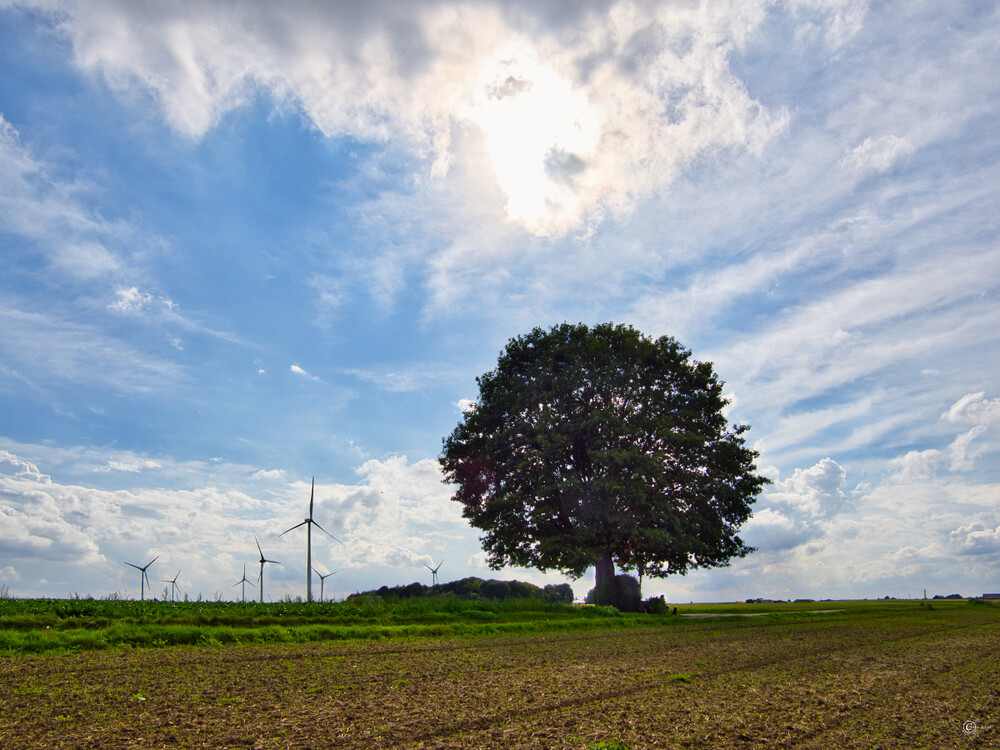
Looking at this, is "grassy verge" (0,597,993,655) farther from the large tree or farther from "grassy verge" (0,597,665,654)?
the large tree

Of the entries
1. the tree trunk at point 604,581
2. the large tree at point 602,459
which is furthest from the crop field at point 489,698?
the tree trunk at point 604,581

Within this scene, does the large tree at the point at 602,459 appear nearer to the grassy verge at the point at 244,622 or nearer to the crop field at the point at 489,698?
the grassy verge at the point at 244,622

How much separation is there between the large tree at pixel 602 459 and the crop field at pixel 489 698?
1900 cm

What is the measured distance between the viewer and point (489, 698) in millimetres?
9500

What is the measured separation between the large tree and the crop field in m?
19.0

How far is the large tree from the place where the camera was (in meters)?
35.5

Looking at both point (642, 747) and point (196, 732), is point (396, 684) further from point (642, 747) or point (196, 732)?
point (642, 747)

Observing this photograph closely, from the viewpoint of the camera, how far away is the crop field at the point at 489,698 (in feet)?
24.1

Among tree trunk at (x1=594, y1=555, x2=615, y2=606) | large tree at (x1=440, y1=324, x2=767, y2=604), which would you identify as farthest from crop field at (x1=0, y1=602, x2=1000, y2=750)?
tree trunk at (x1=594, y1=555, x2=615, y2=606)

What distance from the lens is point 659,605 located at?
132 ft

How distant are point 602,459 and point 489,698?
25415mm

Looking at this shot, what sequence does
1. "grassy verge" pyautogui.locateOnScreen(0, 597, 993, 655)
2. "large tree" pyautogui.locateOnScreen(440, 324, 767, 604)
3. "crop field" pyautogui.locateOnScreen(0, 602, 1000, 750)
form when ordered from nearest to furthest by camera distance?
"crop field" pyautogui.locateOnScreen(0, 602, 1000, 750) < "grassy verge" pyautogui.locateOnScreen(0, 597, 993, 655) < "large tree" pyautogui.locateOnScreen(440, 324, 767, 604)

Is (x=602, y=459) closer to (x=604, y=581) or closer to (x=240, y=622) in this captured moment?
(x=604, y=581)

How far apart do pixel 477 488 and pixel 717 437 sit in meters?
15.5
